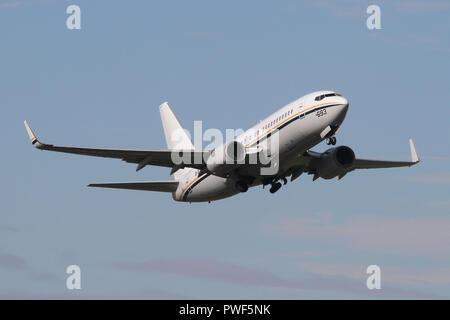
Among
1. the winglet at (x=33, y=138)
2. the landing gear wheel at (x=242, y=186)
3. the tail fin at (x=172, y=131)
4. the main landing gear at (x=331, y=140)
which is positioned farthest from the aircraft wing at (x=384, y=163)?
the winglet at (x=33, y=138)

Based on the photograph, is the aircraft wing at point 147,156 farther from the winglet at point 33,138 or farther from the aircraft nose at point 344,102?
the aircraft nose at point 344,102

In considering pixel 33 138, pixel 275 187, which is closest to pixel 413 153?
pixel 275 187

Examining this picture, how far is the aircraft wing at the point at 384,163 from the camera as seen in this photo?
224 feet

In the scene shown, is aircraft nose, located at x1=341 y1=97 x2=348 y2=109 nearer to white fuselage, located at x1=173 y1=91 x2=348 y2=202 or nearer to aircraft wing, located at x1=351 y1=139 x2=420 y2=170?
white fuselage, located at x1=173 y1=91 x2=348 y2=202

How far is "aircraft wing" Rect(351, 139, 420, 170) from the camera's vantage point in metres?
68.4

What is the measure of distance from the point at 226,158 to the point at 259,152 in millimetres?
2110

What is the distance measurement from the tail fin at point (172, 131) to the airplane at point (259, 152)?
20.2 ft

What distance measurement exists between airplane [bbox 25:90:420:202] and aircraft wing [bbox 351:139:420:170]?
2.9 inches

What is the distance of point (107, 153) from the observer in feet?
187

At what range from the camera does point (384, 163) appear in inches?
2753

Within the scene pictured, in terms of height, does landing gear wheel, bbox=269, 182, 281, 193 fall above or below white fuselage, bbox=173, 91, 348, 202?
below

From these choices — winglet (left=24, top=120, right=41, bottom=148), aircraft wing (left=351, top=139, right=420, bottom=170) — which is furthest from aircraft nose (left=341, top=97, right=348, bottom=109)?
winglet (left=24, top=120, right=41, bottom=148)
